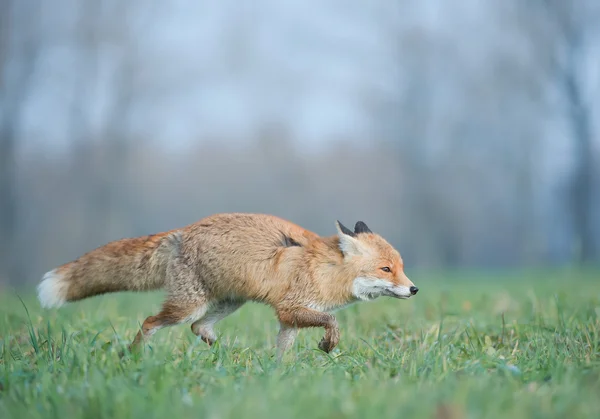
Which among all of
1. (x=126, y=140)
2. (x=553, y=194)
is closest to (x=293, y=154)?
(x=126, y=140)

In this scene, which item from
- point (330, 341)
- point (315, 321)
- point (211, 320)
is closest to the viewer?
point (330, 341)

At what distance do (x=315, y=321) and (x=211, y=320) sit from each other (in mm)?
1357

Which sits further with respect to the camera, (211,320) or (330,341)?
(211,320)

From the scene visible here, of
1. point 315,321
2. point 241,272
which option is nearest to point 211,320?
point 241,272

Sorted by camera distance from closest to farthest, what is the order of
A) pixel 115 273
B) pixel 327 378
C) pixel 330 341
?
pixel 327 378
pixel 330 341
pixel 115 273

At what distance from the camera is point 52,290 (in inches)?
253

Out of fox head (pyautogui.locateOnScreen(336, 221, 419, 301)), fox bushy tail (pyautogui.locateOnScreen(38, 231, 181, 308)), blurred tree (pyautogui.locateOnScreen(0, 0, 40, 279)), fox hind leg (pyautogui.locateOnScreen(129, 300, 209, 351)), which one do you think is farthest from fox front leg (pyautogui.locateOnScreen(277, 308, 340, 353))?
→ blurred tree (pyautogui.locateOnScreen(0, 0, 40, 279))

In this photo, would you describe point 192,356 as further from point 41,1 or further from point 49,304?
point 41,1

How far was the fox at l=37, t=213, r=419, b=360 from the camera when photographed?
6230 mm

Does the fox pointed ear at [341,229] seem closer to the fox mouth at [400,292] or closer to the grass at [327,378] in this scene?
the fox mouth at [400,292]

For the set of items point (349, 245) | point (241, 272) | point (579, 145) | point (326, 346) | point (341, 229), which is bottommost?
point (326, 346)

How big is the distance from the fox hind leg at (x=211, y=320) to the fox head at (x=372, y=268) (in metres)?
1.30

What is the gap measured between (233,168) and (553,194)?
1799cm

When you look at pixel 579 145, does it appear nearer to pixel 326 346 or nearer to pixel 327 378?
pixel 326 346
